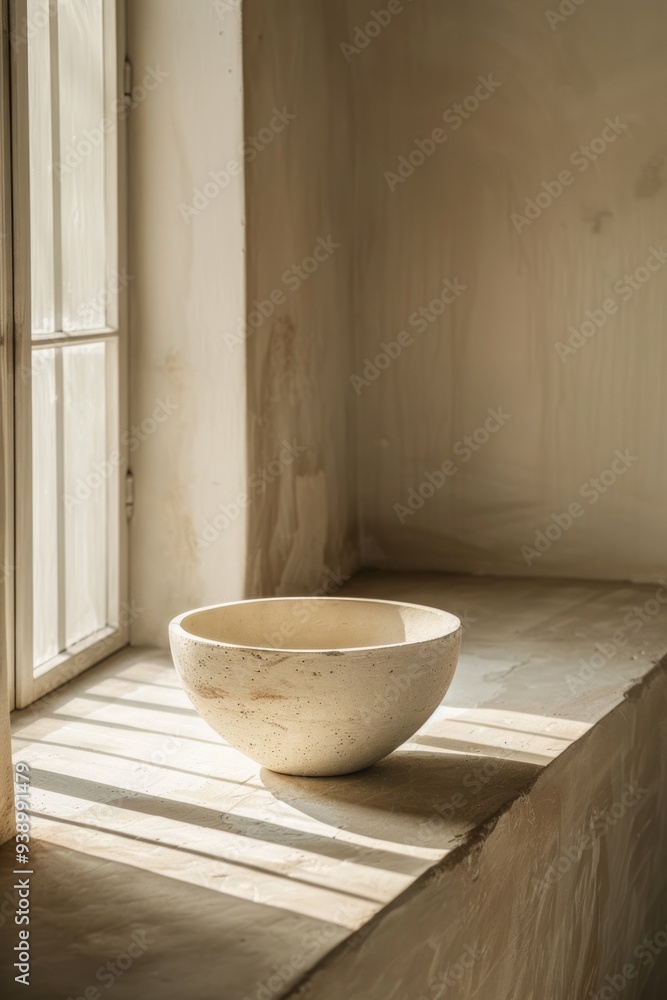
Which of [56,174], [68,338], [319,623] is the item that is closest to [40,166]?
[56,174]

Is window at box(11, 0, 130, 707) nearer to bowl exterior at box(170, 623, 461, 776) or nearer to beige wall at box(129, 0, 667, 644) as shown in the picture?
beige wall at box(129, 0, 667, 644)

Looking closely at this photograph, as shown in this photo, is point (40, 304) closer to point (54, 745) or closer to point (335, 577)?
point (54, 745)

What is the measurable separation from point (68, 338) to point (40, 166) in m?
0.23

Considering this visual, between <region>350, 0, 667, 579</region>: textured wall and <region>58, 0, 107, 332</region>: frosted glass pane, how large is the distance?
0.67m

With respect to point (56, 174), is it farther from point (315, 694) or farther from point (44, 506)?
point (315, 694)

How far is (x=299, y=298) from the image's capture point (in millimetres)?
1972

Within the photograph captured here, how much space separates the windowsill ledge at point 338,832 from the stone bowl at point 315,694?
5 cm

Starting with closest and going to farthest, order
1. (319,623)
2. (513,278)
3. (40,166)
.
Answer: (319,623), (40,166), (513,278)

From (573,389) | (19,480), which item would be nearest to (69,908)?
(19,480)

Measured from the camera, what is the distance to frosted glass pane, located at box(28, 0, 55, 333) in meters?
1.48

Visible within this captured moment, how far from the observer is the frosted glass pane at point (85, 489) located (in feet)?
5.39

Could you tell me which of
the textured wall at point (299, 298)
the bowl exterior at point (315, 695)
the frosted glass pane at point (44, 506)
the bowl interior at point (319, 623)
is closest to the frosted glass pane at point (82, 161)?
the frosted glass pane at point (44, 506)

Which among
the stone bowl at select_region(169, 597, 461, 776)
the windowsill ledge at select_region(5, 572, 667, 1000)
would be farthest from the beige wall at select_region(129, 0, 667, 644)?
the stone bowl at select_region(169, 597, 461, 776)

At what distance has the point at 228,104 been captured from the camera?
172 centimetres
